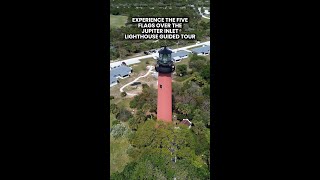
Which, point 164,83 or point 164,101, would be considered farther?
point 164,101

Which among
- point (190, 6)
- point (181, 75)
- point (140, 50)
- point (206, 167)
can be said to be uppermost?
point (190, 6)

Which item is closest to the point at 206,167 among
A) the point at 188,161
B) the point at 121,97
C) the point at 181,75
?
the point at 188,161

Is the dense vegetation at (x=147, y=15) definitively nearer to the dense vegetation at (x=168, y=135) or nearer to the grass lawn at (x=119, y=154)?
the dense vegetation at (x=168, y=135)

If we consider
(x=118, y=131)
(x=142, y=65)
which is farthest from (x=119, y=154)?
(x=142, y=65)

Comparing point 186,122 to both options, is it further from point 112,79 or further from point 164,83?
point 112,79

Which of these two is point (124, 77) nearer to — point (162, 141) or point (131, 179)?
point (162, 141)

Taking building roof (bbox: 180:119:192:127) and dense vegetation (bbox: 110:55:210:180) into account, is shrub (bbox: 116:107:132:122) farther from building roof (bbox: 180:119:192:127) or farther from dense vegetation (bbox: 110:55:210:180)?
building roof (bbox: 180:119:192:127)
